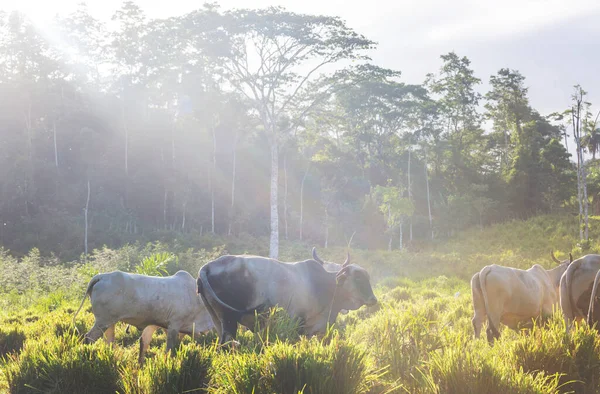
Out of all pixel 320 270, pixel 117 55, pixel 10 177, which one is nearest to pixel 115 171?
pixel 10 177

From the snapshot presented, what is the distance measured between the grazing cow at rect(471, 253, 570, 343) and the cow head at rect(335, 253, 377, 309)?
1744 millimetres

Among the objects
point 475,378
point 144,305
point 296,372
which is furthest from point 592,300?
point 144,305

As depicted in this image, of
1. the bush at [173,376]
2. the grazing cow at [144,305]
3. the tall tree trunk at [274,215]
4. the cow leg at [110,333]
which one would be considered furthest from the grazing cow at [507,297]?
the tall tree trunk at [274,215]

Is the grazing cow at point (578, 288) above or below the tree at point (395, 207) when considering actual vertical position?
above

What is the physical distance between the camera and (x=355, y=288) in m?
7.20

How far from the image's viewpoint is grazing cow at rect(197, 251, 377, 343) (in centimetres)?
606

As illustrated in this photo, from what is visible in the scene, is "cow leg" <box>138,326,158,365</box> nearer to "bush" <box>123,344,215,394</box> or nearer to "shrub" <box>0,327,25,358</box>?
"shrub" <box>0,327,25,358</box>

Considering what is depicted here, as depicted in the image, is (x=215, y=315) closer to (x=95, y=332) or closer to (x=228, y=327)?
(x=228, y=327)

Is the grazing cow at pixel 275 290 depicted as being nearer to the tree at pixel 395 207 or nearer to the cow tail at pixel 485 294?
the cow tail at pixel 485 294

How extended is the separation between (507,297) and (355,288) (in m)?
2.41

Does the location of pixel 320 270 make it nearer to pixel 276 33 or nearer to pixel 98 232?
pixel 276 33

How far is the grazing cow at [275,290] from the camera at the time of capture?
19.9 ft

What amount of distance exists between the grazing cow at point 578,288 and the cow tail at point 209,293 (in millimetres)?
4247

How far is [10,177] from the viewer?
116 feet
